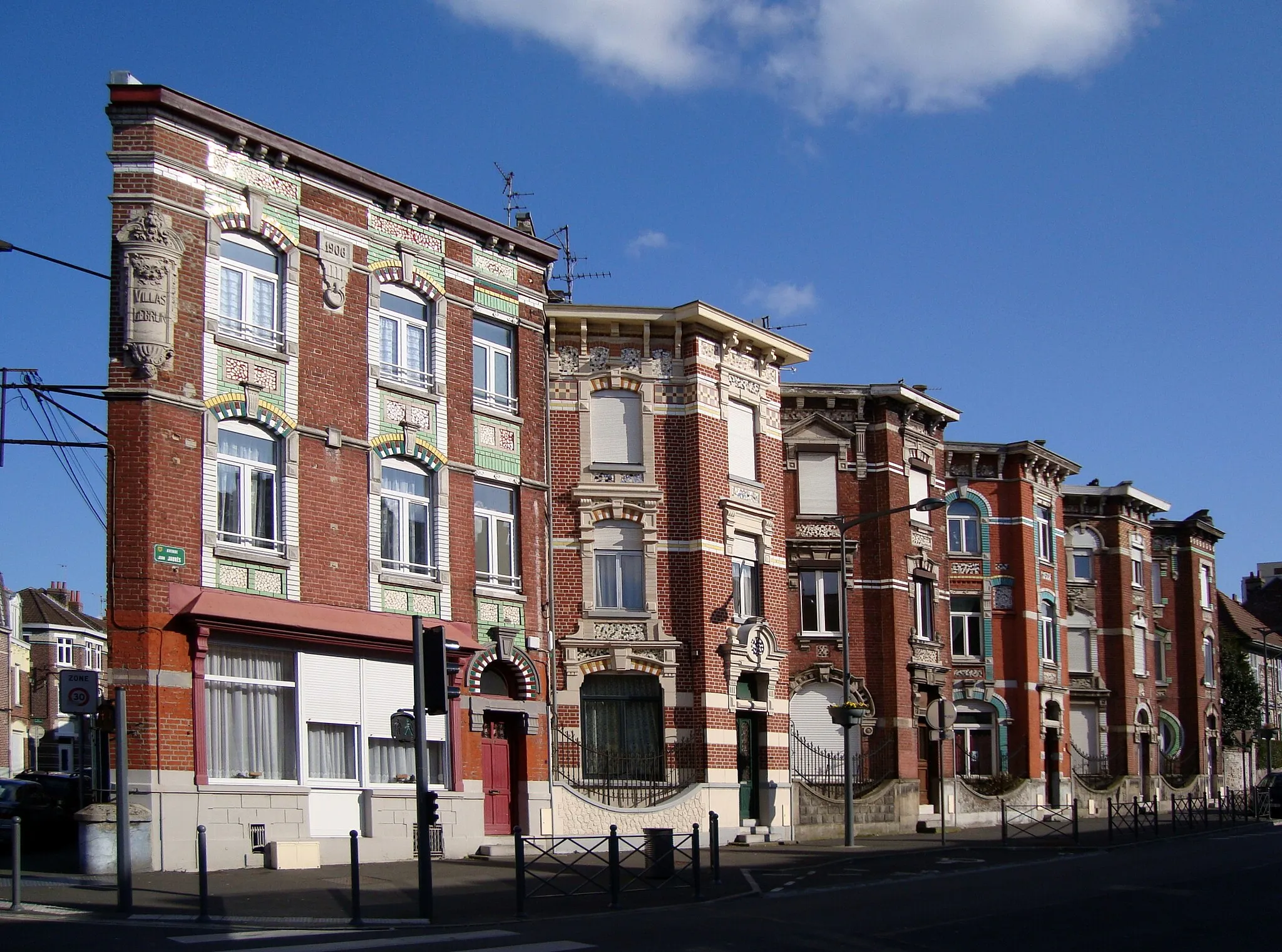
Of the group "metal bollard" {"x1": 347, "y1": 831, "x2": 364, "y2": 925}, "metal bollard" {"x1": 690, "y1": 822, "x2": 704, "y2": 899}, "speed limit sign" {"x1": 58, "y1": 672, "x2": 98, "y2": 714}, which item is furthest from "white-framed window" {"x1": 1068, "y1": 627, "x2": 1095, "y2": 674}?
"speed limit sign" {"x1": 58, "y1": 672, "x2": 98, "y2": 714}

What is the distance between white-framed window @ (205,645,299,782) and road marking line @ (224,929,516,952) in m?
7.86

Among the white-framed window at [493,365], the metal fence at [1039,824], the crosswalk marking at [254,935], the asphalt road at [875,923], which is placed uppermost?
the white-framed window at [493,365]

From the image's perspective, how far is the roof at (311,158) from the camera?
2206 centimetres

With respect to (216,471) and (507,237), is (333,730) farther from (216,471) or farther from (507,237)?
(507,237)

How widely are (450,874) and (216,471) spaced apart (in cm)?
703

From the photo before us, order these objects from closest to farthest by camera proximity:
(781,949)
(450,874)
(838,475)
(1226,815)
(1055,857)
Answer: (781,949) < (450,874) < (1055,857) < (838,475) < (1226,815)

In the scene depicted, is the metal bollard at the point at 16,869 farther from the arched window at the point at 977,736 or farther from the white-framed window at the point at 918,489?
the arched window at the point at 977,736

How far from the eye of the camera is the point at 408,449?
2567 centimetres

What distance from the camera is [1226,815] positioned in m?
40.8

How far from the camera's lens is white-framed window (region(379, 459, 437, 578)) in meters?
25.4

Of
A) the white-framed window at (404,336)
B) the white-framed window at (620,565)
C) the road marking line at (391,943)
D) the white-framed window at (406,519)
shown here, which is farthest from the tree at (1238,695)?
the road marking line at (391,943)

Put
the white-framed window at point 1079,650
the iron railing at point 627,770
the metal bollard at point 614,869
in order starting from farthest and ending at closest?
the white-framed window at point 1079,650 → the iron railing at point 627,770 → the metal bollard at point 614,869

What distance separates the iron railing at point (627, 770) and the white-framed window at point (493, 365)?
664 centimetres

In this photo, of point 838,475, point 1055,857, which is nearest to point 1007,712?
point 838,475
